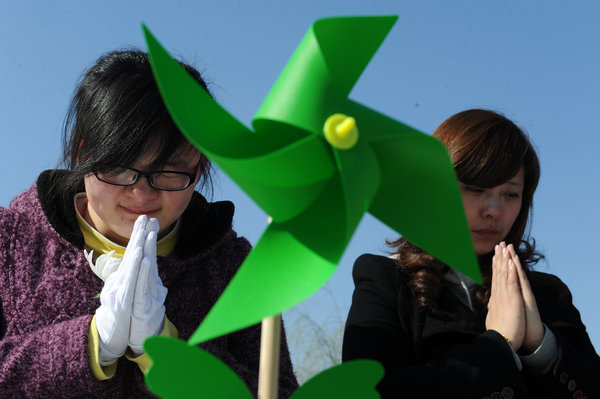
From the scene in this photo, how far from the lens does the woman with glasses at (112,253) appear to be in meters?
1.90

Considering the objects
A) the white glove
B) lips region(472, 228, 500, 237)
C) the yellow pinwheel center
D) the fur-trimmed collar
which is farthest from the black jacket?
the yellow pinwheel center

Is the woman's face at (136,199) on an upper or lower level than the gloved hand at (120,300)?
upper

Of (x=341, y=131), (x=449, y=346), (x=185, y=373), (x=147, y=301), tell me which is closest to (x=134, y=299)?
(x=147, y=301)

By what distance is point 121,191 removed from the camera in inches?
79.3

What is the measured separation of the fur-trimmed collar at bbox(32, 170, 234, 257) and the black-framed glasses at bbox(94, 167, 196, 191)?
221 mm

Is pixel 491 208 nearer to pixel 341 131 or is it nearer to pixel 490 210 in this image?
pixel 490 210

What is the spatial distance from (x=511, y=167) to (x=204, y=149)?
3.65ft

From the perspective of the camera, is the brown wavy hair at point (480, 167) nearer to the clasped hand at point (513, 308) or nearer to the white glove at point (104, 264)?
the clasped hand at point (513, 308)

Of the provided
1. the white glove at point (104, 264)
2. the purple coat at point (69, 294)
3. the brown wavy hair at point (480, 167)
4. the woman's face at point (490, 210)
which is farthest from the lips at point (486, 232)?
the white glove at point (104, 264)

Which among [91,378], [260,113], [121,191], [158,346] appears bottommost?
[91,378]

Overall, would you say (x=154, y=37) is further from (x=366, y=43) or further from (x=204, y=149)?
(x=366, y=43)

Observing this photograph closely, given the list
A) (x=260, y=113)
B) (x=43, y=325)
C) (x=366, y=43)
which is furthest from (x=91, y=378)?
(x=366, y=43)

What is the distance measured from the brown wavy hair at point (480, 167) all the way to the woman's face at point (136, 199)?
64cm

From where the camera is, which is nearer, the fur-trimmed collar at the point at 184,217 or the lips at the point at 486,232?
the fur-trimmed collar at the point at 184,217
